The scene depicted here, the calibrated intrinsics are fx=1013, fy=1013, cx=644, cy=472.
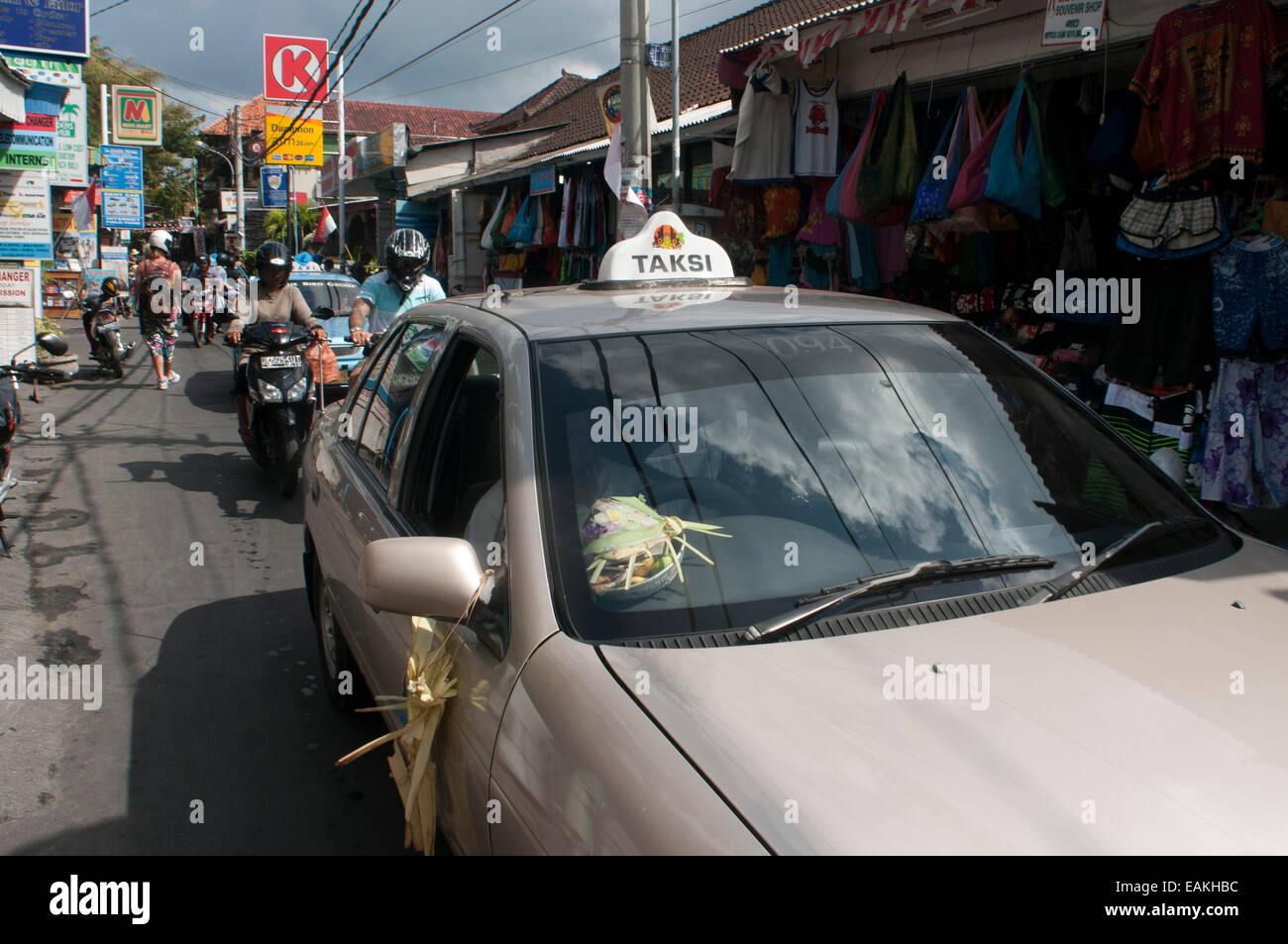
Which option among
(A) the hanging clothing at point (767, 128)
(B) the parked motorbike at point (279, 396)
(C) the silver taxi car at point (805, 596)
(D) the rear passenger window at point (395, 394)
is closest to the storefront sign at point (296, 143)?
(B) the parked motorbike at point (279, 396)

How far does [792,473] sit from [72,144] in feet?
64.2

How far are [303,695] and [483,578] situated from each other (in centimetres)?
254

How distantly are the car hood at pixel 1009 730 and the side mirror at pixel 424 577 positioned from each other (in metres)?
0.36

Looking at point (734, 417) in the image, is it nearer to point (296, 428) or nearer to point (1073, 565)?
point (1073, 565)

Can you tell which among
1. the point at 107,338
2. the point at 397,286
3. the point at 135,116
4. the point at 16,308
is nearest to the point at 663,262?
the point at 397,286

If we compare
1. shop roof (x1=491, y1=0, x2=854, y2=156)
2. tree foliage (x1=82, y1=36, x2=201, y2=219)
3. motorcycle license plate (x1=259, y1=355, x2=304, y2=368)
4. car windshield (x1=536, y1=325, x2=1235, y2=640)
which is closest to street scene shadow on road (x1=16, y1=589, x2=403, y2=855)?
car windshield (x1=536, y1=325, x2=1235, y2=640)

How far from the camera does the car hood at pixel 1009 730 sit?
1433mm

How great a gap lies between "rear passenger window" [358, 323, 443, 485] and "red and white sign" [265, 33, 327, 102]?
2043 centimetres

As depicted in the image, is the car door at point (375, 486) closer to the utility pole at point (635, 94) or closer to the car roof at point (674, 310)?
the car roof at point (674, 310)

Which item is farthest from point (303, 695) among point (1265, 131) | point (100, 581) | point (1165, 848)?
point (1265, 131)

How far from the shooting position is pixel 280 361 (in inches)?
305

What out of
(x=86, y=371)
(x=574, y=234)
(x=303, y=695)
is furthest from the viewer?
(x=86, y=371)

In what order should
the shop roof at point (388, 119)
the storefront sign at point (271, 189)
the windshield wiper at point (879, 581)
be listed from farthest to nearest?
the shop roof at point (388, 119) < the storefront sign at point (271, 189) < the windshield wiper at point (879, 581)

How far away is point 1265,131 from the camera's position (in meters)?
4.91
